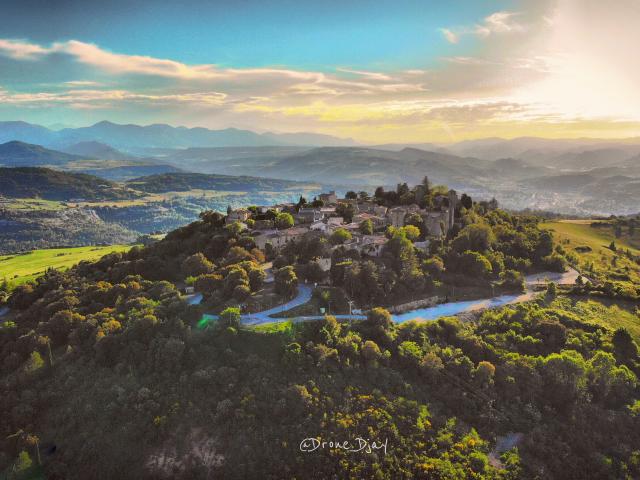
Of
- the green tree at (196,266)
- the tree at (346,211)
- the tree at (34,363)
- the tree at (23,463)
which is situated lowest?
the tree at (23,463)

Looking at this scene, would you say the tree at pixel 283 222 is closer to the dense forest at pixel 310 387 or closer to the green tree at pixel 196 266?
the green tree at pixel 196 266

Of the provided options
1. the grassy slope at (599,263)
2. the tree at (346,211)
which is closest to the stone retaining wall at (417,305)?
the grassy slope at (599,263)

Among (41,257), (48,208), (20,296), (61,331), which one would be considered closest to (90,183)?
(48,208)

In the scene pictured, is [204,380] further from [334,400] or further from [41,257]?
[41,257]

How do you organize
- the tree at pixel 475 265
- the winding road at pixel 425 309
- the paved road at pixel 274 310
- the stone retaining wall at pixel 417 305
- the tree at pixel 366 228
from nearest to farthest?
the paved road at pixel 274 310 < the winding road at pixel 425 309 < the stone retaining wall at pixel 417 305 < the tree at pixel 475 265 < the tree at pixel 366 228

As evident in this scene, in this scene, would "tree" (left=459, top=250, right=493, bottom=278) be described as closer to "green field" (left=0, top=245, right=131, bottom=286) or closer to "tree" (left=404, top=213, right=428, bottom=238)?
"tree" (left=404, top=213, right=428, bottom=238)

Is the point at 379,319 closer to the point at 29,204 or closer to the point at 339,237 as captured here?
the point at 339,237

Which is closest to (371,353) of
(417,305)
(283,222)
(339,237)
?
(417,305)
